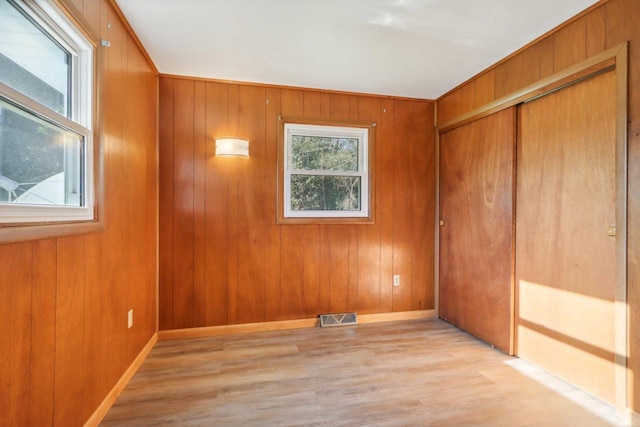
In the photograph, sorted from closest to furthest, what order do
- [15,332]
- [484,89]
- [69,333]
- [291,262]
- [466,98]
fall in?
[15,332] → [69,333] → [484,89] → [466,98] → [291,262]

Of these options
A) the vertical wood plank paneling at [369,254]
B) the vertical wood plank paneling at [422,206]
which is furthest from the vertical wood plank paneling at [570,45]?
the vertical wood plank paneling at [369,254]

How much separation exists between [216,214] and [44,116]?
1673 mm

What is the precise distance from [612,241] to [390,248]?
181cm

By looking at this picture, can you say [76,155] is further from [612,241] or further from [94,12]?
[612,241]

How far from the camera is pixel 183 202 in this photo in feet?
9.25

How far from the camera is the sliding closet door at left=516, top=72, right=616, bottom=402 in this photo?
1.81 metres

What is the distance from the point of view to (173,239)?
2809mm

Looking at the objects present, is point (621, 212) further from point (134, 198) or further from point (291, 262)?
point (134, 198)

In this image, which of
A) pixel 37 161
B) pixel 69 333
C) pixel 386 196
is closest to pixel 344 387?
pixel 69 333

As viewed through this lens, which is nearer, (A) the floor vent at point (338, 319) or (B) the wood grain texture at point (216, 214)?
(B) the wood grain texture at point (216, 214)

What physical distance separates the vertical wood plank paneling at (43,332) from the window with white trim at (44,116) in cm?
16

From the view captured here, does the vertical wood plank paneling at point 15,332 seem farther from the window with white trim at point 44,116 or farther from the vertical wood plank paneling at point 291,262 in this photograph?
the vertical wood plank paneling at point 291,262

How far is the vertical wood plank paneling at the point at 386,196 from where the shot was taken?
327 centimetres

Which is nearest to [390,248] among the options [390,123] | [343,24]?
[390,123]
